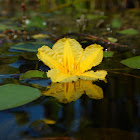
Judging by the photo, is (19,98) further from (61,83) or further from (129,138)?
(129,138)

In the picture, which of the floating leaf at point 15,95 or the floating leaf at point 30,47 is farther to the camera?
the floating leaf at point 30,47

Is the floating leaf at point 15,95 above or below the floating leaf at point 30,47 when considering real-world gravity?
below

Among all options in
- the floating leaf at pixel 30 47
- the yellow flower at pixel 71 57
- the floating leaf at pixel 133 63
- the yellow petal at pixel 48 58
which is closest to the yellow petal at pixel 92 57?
the yellow flower at pixel 71 57

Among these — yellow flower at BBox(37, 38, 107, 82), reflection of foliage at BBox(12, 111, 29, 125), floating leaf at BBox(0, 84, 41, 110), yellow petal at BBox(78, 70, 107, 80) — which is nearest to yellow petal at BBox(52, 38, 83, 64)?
yellow flower at BBox(37, 38, 107, 82)

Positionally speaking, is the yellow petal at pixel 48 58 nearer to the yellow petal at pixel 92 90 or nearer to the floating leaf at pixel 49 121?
the yellow petal at pixel 92 90

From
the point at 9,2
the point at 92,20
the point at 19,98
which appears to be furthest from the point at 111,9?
the point at 19,98

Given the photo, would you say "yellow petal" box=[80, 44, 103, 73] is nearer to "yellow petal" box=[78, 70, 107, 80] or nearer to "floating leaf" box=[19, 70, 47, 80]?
"yellow petal" box=[78, 70, 107, 80]

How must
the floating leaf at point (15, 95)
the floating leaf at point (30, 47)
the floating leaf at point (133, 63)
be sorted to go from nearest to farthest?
the floating leaf at point (15, 95), the floating leaf at point (133, 63), the floating leaf at point (30, 47)

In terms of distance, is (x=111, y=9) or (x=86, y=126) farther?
(x=111, y=9)
